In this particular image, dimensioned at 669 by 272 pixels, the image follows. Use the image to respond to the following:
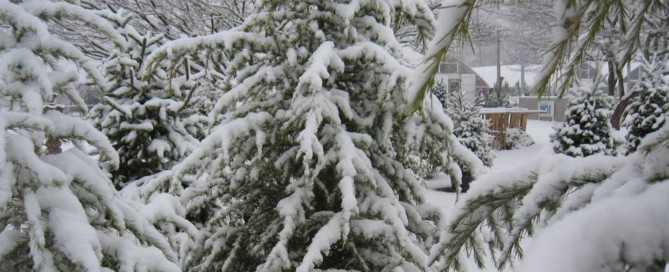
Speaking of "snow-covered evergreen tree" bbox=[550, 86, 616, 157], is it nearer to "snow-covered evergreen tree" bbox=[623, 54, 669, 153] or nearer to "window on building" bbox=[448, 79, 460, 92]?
"snow-covered evergreen tree" bbox=[623, 54, 669, 153]

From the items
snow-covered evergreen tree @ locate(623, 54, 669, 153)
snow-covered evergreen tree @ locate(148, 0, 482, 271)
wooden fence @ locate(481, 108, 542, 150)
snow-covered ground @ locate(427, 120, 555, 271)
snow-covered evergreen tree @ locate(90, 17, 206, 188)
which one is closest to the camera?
snow-covered evergreen tree @ locate(148, 0, 482, 271)

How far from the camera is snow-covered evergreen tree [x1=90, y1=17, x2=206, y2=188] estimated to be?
4883 mm

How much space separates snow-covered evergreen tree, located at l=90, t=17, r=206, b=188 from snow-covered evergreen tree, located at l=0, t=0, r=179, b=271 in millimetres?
2247

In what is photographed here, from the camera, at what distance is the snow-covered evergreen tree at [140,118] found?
4883mm

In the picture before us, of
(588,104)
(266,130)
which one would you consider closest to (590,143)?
(588,104)

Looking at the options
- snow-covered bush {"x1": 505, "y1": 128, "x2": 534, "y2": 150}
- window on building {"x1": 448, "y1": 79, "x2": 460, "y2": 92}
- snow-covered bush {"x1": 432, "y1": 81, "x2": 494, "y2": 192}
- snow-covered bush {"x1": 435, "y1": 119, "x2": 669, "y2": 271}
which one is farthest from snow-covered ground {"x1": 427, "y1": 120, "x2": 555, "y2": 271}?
snow-covered bush {"x1": 435, "y1": 119, "x2": 669, "y2": 271}

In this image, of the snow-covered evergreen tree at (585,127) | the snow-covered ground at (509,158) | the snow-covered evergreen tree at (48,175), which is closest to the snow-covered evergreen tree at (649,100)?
the snow-covered ground at (509,158)

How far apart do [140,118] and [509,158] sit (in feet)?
45.4

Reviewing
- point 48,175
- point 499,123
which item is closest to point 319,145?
point 48,175

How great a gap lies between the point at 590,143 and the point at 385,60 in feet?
26.4

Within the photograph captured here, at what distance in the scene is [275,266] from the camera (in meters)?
3.31

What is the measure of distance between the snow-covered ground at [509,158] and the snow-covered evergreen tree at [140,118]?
2.88m

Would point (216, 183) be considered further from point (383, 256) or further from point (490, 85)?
point (490, 85)

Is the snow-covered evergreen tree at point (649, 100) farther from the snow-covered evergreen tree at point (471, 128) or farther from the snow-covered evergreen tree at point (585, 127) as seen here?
the snow-covered evergreen tree at point (471, 128)
